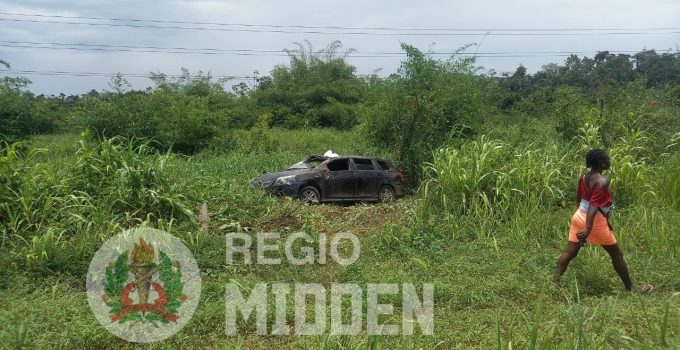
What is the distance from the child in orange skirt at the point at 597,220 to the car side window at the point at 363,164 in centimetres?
730

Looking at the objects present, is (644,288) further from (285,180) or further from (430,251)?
(285,180)

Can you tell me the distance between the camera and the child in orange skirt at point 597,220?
5.10 metres

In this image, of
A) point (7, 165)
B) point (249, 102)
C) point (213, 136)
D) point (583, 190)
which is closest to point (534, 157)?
point (583, 190)

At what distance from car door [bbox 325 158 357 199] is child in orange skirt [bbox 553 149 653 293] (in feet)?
22.5

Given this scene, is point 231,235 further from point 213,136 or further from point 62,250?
point 213,136

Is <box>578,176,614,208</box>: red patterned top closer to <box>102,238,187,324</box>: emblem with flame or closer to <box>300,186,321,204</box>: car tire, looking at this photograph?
<box>102,238,187,324</box>: emblem with flame

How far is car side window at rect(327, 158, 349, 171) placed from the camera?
11.8 metres

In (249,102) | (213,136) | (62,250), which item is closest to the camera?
(62,250)

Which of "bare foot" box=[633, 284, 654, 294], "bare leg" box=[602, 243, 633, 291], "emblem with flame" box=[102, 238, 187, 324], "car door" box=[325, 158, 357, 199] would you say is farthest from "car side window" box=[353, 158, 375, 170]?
"bare foot" box=[633, 284, 654, 294]

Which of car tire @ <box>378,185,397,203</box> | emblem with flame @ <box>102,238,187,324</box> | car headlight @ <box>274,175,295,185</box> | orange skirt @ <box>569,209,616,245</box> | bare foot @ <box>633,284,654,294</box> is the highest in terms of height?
car headlight @ <box>274,175,295,185</box>

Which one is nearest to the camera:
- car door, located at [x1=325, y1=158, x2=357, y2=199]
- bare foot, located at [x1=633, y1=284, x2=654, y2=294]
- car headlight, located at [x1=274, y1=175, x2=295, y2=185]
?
bare foot, located at [x1=633, y1=284, x2=654, y2=294]

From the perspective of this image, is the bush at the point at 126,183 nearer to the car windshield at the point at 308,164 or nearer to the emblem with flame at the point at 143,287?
the emblem with flame at the point at 143,287

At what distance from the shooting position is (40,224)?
596 centimetres

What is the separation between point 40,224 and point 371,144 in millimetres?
10093
